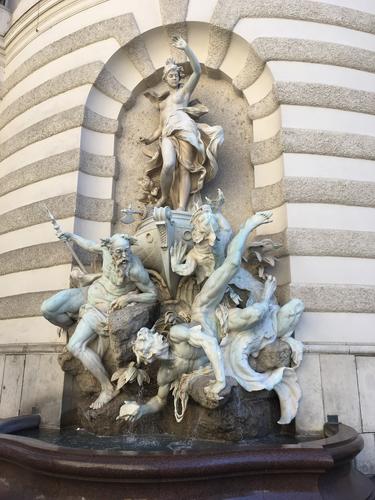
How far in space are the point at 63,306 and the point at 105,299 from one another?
0.57 metres

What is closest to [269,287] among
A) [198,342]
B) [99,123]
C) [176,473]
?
[198,342]

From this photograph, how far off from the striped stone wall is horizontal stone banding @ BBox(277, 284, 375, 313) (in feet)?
0.05

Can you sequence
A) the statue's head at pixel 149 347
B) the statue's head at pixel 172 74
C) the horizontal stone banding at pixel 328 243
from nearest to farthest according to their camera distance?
the statue's head at pixel 149 347, the horizontal stone banding at pixel 328 243, the statue's head at pixel 172 74

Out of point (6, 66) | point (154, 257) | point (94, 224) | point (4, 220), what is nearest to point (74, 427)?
point (154, 257)

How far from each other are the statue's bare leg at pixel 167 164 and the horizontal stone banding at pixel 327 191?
1.64 meters

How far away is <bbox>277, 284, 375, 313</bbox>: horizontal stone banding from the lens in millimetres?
5500

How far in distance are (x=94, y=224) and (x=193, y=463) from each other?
4.49 m

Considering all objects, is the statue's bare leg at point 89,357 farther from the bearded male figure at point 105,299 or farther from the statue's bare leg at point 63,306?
the statue's bare leg at point 63,306

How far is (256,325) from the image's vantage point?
4914mm

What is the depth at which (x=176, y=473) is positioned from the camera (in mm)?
2924

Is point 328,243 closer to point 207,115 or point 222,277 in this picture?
point 222,277

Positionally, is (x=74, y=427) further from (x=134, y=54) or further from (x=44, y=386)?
(x=134, y=54)

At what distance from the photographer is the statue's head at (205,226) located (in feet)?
16.1

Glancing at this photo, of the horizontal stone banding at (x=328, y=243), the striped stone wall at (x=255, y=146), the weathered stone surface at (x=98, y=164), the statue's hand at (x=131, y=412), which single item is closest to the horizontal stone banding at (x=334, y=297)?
the striped stone wall at (x=255, y=146)
